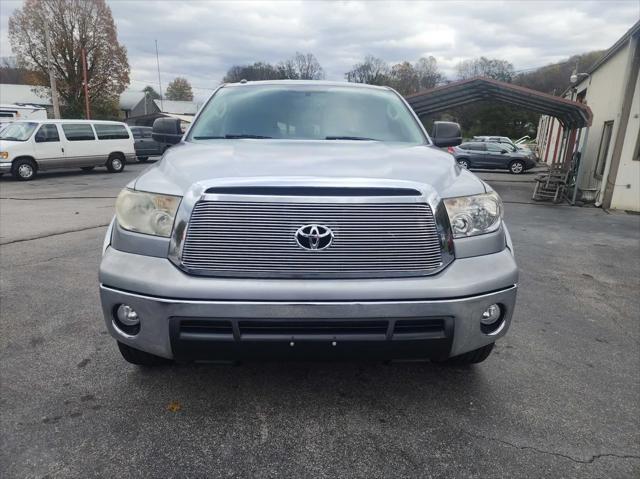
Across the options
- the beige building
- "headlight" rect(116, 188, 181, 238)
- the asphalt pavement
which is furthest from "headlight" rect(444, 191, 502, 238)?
the beige building

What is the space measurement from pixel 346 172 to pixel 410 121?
62.6 inches

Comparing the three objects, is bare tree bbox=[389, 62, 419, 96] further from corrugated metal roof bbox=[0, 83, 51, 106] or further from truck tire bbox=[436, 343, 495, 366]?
truck tire bbox=[436, 343, 495, 366]

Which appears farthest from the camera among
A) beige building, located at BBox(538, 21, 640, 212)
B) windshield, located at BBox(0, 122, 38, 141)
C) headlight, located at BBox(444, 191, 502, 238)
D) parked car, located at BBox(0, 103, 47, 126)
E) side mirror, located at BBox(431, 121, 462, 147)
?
parked car, located at BBox(0, 103, 47, 126)

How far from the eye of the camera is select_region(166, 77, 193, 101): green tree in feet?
311

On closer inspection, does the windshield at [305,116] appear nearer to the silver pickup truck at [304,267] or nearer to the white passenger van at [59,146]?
the silver pickup truck at [304,267]

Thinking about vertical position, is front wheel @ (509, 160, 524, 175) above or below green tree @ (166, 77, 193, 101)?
below

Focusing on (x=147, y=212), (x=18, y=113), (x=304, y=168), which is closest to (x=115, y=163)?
(x=18, y=113)

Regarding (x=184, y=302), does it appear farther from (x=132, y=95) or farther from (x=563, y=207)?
(x=132, y=95)

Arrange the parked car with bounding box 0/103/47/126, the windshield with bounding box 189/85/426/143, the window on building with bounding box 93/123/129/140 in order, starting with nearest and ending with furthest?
the windshield with bounding box 189/85/426/143, the window on building with bounding box 93/123/129/140, the parked car with bounding box 0/103/47/126

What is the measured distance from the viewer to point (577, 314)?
13.4ft

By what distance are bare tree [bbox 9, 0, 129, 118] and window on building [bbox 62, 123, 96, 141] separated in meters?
22.2

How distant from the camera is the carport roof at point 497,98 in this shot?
40.8ft

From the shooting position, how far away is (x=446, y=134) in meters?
3.76

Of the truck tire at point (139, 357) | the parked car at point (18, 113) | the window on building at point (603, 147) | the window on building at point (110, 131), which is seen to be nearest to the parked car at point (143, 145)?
the window on building at point (110, 131)
